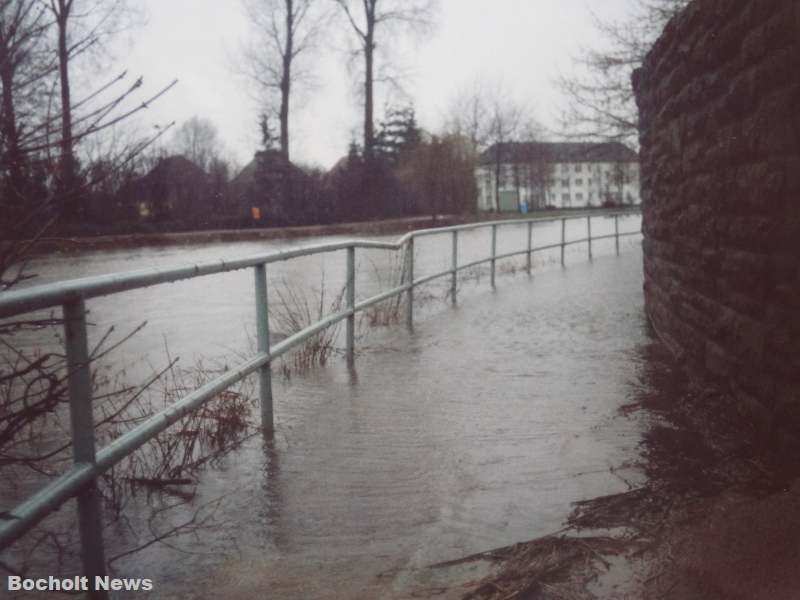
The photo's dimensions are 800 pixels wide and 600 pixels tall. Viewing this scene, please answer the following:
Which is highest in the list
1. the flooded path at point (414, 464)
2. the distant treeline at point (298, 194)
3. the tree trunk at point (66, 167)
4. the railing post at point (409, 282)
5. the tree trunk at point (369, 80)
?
the tree trunk at point (369, 80)

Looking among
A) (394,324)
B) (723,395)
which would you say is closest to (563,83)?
(394,324)

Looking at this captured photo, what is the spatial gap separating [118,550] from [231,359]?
13.2 ft

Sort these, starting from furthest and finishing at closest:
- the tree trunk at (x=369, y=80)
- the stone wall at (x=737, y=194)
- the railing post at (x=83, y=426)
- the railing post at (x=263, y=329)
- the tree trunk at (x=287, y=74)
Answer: the tree trunk at (x=369, y=80)
the tree trunk at (x=287, y=74)
the railing post at (x=263, y=329)
the stone wall at (x=737, y=194)
the railing post at (x=83, y=426)

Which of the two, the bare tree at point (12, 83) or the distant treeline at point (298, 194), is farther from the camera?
the distant treeline at point (298, 194)

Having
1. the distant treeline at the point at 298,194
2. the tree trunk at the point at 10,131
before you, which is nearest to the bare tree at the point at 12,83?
the tree trunk at the point at 10,131

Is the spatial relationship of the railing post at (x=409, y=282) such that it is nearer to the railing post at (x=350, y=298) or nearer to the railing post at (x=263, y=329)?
the railing post at (x=350, y=298)

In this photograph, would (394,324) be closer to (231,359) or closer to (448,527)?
(231,359)

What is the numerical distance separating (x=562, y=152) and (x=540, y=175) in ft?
109

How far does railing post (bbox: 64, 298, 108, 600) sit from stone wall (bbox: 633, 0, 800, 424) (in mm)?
2609

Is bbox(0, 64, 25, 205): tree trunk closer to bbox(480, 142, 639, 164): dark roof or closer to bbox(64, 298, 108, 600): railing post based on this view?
bbox(64, 298, 108, 600): railing post

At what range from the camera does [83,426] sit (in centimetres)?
264

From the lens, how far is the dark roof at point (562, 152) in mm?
23875

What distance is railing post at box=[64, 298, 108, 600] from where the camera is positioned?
101 inches

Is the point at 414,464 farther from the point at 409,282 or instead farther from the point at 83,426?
the point at 409,282
